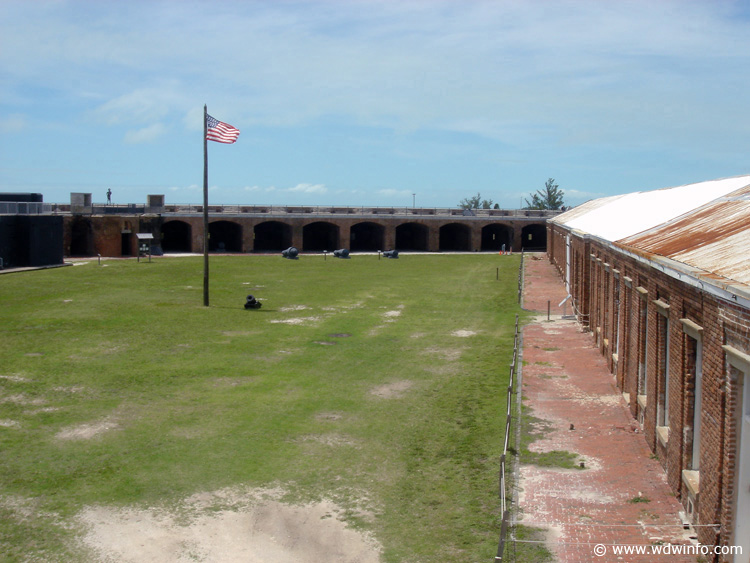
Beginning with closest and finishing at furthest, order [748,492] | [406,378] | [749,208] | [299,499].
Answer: [748,492] < [299,499] < [749,208] < [406,378]

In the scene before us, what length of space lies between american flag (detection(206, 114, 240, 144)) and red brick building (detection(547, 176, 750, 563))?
1572 cm

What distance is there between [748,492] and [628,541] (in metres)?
1.68

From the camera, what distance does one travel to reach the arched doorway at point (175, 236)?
6101 centimetres

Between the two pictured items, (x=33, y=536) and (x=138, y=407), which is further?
(x=138, y=407)

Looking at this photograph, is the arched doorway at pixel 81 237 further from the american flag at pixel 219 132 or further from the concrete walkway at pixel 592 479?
the concrete walkway at pixel 592 479

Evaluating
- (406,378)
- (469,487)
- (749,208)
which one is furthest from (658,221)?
(469,487)

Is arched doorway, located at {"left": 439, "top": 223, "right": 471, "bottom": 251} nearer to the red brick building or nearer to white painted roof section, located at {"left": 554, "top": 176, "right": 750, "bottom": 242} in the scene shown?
white painted roof section, located at {"left": 554, "top": 176, "right": 750, "bottom": 242}

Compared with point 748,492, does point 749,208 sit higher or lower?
higher

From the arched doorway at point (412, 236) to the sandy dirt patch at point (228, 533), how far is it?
55.4 m

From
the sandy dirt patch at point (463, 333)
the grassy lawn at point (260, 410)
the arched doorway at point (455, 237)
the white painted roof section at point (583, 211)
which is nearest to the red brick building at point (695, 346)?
the grassy lawn at point (260, 410)

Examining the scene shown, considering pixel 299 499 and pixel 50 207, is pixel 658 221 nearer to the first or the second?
pixel 299 499

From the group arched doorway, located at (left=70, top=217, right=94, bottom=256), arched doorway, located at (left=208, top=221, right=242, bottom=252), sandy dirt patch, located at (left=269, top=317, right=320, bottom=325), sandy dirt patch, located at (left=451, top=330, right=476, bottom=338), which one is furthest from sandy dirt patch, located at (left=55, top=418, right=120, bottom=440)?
arched doorway, located at (left=208, top=221, right=242, bottom=252)

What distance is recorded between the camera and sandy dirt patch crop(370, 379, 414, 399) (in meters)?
15.1

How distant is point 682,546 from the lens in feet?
26.9
